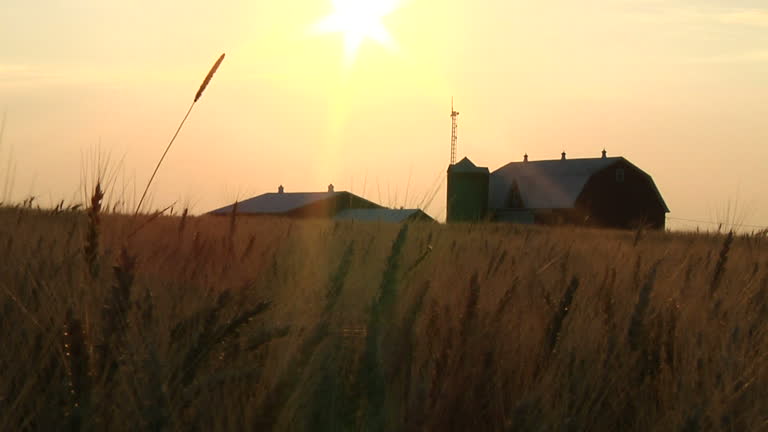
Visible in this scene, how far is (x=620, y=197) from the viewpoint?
43.3 meters

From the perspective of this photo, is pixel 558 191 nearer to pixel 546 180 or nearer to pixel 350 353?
pixel 546 180

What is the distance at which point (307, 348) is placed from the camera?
95 centimetres

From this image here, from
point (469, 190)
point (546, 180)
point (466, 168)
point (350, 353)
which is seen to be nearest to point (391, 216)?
point (469, 190)

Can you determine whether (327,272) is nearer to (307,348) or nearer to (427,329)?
(427,329)

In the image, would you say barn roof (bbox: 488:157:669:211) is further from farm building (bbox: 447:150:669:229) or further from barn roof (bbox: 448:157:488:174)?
barn roof (bbox: 448:157:488:174)

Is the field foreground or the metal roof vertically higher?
the metal roof

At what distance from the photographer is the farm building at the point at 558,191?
132ft

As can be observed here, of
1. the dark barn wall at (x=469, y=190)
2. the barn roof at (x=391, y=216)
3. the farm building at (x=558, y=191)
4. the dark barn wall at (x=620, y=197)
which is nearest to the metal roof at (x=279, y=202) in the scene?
the dark barn wall at (x=469, y=190)

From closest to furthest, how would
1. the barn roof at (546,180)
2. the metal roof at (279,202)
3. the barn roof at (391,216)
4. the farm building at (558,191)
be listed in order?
1. the barn roof at (391,216)
2. the metal roof at (279,202)
3. the farm building at (558,191)
4. the barn roof at (546,180)

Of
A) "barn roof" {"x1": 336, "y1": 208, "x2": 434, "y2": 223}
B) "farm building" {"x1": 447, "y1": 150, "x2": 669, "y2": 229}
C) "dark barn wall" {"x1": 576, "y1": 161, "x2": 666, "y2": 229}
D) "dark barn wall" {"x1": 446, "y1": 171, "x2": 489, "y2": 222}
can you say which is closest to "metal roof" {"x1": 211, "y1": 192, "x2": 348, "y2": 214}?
"dark barn wall" {"x1": 446, "y1": 171, "x2": 489, "y2": 222}

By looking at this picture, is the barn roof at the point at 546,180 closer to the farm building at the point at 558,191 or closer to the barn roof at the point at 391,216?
the farm building at the point at 558,191

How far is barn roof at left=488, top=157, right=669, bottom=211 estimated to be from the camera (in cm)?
4044

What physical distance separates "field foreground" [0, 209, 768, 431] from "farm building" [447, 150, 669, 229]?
36.6 m

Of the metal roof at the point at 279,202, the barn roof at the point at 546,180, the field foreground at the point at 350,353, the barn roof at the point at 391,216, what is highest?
the barn roof at the point at 546,180
